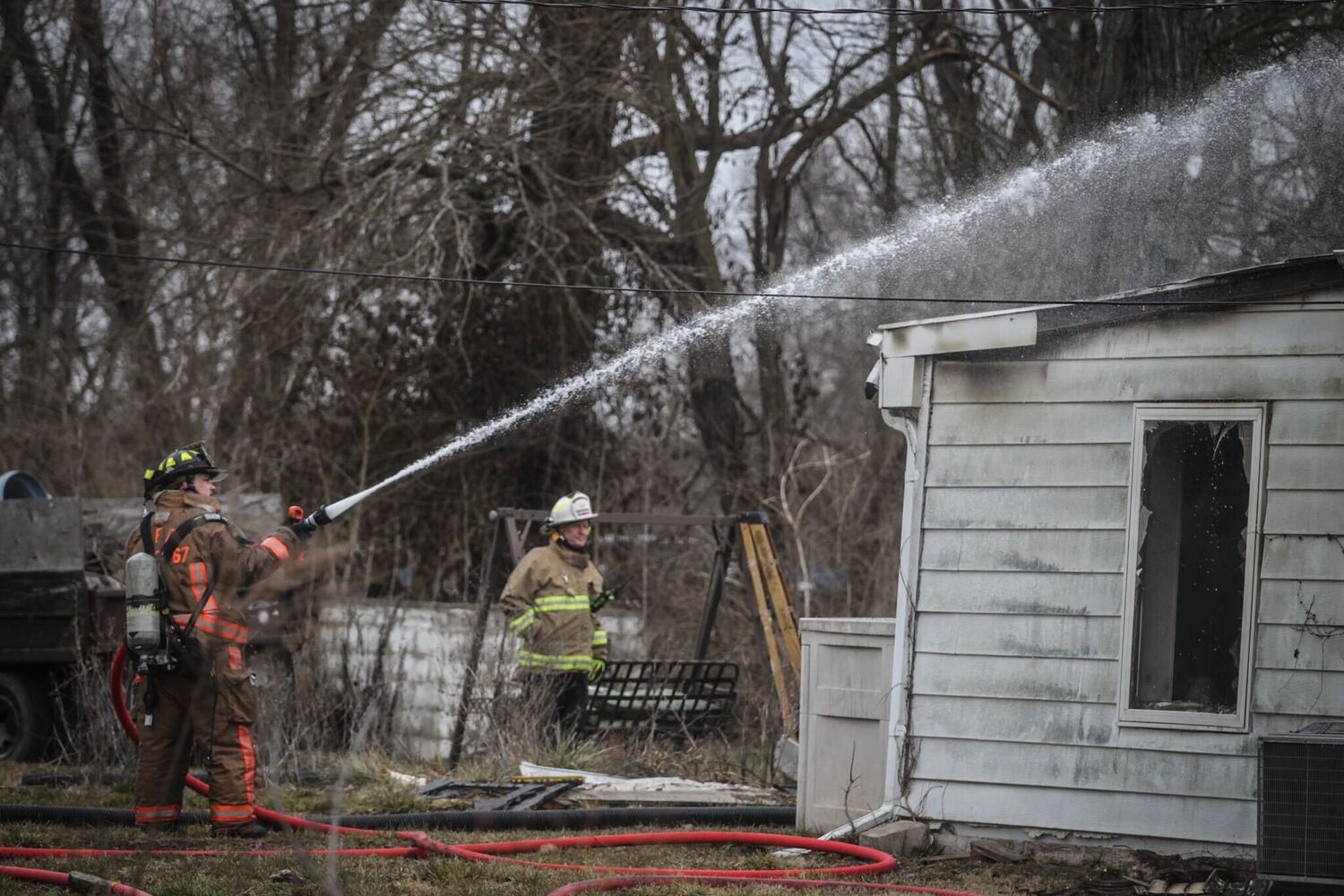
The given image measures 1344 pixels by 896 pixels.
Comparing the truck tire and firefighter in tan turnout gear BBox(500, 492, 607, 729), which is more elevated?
firefighter in tan turnout gear BBox(500, 492, 607, 729)

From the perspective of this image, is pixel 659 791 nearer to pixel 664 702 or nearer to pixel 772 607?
pixel 664 702

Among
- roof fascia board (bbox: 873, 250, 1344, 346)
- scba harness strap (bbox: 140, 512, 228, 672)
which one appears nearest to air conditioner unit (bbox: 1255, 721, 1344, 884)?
roof fascia board (bbox: 873, 250, 1344, 346)

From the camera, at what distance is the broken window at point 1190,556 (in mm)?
6738

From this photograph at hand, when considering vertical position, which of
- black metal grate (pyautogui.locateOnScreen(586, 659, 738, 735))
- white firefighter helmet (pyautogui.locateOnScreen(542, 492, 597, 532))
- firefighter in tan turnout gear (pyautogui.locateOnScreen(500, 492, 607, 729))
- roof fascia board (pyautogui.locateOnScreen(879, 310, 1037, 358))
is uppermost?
roof fascia board (pyautogui.locateOnScreen(879, 310, 1037, 358))

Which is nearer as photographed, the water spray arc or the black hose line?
the black hose line

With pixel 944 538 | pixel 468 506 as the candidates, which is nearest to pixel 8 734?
pixel 468 506

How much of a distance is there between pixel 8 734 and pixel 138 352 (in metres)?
8.41

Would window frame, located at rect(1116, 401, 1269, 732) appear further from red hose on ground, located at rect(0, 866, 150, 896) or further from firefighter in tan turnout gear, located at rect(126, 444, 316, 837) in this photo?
red hose on ground, located at rect(0, 866, 150, 896)

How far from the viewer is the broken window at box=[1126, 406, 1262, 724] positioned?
6.74 meters

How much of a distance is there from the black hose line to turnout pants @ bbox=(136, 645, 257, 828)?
323 millimetres

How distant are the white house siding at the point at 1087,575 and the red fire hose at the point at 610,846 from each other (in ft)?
2.23

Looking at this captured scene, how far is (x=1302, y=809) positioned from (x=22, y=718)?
27.4ft

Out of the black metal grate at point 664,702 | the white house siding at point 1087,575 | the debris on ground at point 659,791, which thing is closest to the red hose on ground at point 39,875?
the debris on ground at point 659,791

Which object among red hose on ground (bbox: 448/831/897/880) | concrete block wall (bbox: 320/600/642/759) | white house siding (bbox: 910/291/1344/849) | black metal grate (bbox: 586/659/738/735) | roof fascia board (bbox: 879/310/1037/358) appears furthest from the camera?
concrete block wall (bbox: 320/600/642/759)
